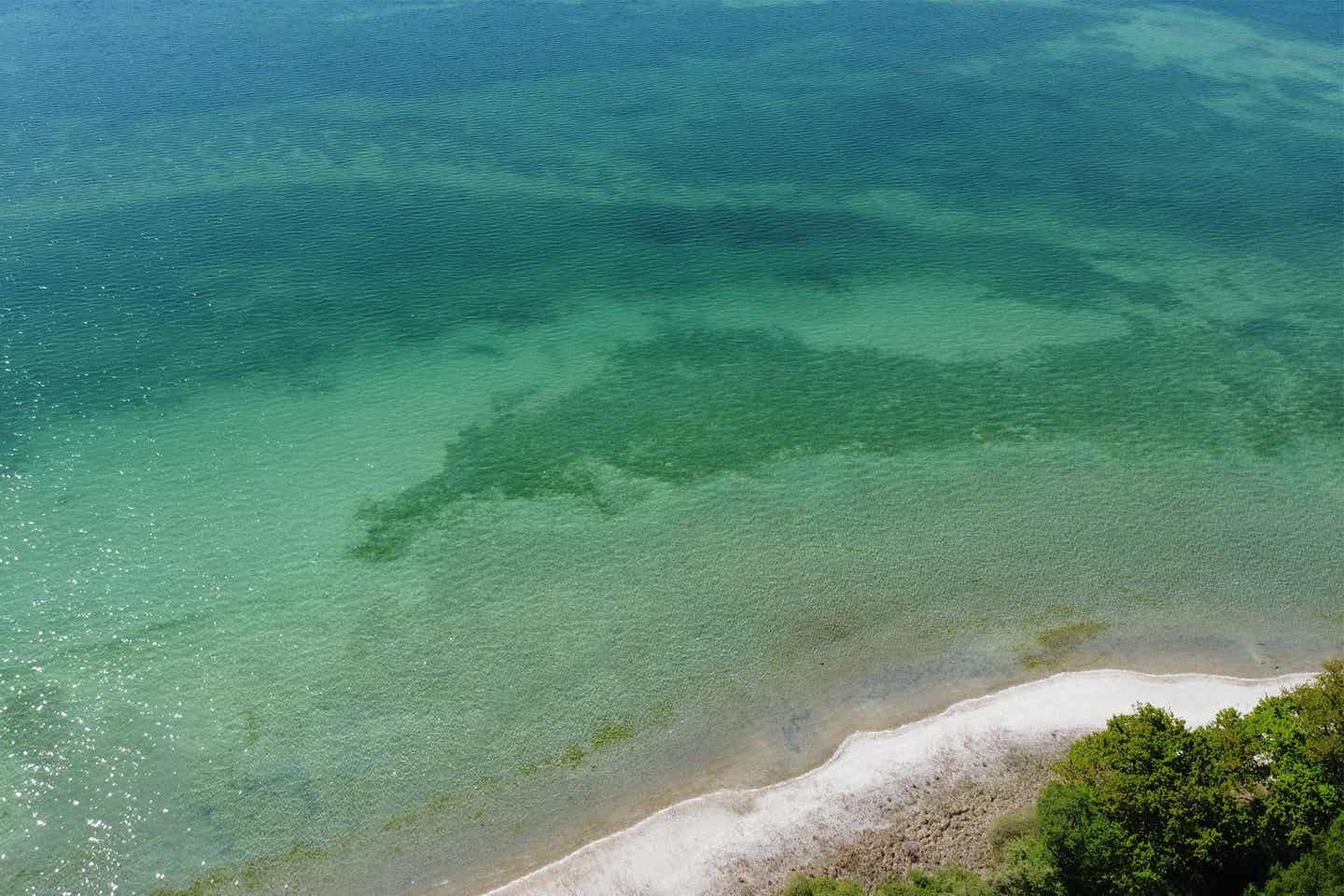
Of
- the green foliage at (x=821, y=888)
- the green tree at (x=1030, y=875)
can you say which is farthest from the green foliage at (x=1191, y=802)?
the green foliage at (x=821, y=888)

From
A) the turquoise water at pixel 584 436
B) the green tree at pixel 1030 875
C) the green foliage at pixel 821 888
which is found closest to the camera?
the green foliage at pixel 821 888

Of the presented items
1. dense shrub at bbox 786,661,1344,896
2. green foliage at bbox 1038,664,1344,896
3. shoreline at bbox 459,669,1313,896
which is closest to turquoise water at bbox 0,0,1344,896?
shoreline at bbox 459,669,1313,896

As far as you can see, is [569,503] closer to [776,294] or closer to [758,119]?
[776,294]

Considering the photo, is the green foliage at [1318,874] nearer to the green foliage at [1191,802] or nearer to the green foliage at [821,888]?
the green foliage at [1191,802]

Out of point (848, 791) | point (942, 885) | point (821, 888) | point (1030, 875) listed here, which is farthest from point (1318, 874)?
point (821, 888)

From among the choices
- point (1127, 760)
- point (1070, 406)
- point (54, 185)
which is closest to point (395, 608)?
point (1127, 760)
